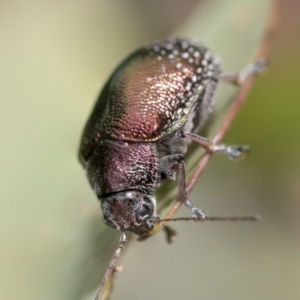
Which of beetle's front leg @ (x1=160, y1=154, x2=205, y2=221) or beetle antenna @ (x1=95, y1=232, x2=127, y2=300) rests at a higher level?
beetle's front leg @ (x1=160, y1=154, x2=205, y2=221)

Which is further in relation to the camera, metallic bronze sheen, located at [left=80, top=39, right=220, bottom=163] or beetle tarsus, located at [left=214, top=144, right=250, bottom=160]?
beetle tarsus, located at [left=214, top=144, right=250, bottom=160]

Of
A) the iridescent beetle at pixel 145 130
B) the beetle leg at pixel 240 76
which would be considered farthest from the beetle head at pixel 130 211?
the beetle leg at pixel 240 76

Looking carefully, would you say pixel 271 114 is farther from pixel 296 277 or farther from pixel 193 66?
pixel 296 277

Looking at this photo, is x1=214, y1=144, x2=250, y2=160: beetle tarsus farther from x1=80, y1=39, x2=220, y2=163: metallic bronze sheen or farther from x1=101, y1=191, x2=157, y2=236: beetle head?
x1=101, y1=191, x2=157, y2=236: beetle head

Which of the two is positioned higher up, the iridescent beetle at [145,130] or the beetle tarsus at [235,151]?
the iridescent beetle at [145,130]

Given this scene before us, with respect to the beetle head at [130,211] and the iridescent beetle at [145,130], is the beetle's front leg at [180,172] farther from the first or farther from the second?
the beetle head at [130,211]

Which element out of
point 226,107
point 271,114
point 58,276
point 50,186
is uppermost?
point 226,107

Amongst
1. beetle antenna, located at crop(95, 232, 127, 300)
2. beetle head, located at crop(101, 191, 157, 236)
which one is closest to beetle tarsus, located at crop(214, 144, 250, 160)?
beetle head, located at crop(101, 191, 157, 236)

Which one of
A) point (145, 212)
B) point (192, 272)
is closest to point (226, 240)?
point (192, 272)
